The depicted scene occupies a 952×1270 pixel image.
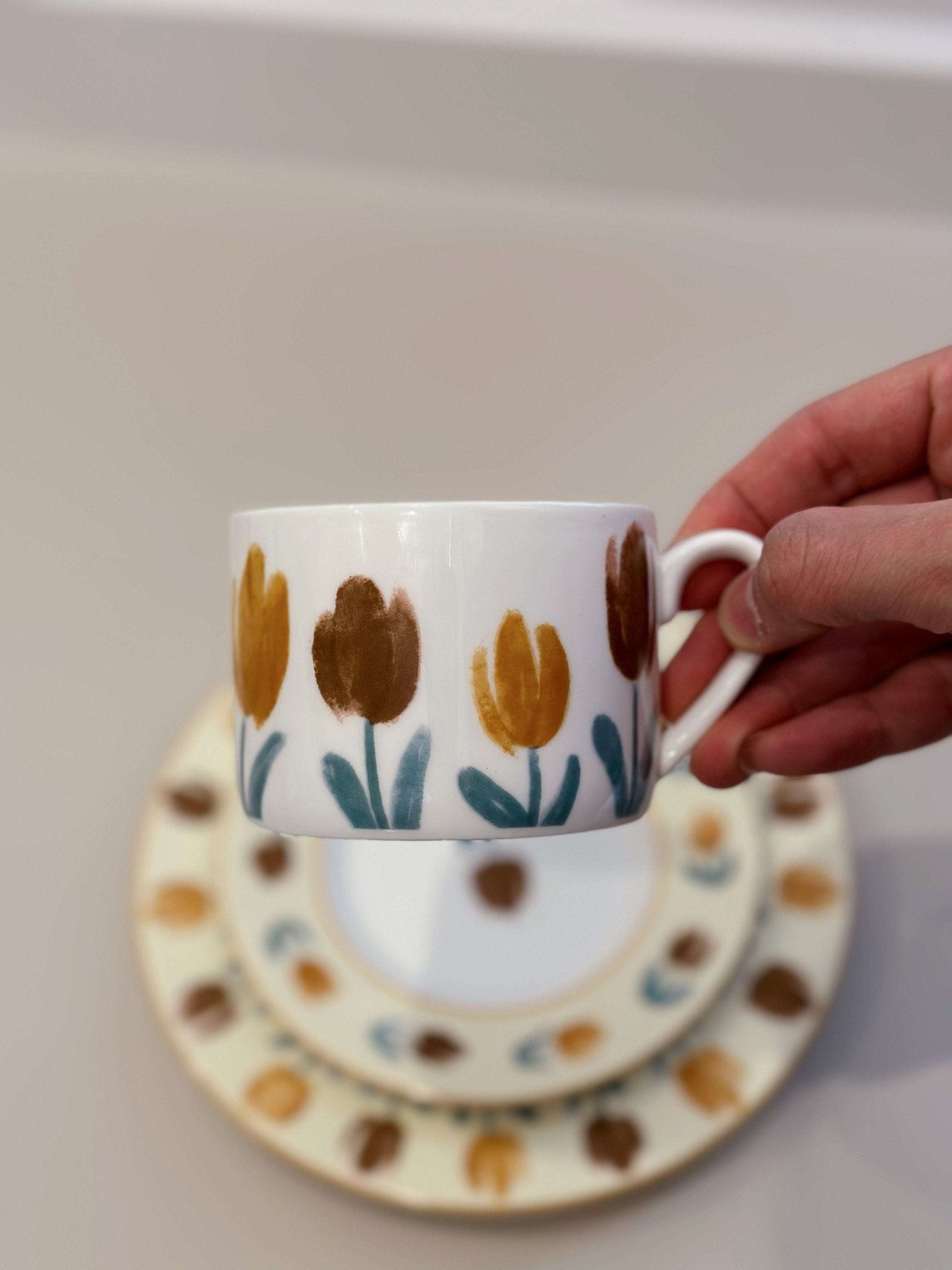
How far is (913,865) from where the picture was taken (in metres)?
0.81

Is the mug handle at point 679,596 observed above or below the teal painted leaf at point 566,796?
above

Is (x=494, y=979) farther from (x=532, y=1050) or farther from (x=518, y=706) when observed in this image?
(x=518, y=706)

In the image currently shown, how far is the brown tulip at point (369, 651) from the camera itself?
43 cm

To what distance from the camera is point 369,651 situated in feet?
1.42

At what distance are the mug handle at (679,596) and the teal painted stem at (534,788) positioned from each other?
103 mm

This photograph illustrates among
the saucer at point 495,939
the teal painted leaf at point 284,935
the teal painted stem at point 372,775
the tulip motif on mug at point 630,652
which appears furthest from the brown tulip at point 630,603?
the teal painted leaf at point 284,935

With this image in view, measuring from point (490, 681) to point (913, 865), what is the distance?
0.53 meters

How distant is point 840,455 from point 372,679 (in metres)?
0.35

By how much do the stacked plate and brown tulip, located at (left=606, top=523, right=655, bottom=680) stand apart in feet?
0.86

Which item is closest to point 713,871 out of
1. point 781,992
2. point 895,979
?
point 781,992

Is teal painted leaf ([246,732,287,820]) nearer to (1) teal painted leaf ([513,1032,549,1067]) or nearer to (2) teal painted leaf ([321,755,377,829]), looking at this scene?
(2) teal painted leaf ([321,755,377,829])

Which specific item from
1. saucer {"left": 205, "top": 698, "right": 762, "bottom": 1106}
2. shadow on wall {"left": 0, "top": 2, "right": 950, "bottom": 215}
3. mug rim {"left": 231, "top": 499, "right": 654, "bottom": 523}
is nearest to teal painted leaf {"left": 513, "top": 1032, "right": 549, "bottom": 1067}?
saucer {"left": 205, "top": 698, "right": 762, "bottom": 1106}

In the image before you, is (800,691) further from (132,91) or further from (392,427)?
(132,91)

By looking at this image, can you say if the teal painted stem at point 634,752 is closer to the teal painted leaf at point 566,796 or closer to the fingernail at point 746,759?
→ the teal painted leaf at point 566,796
